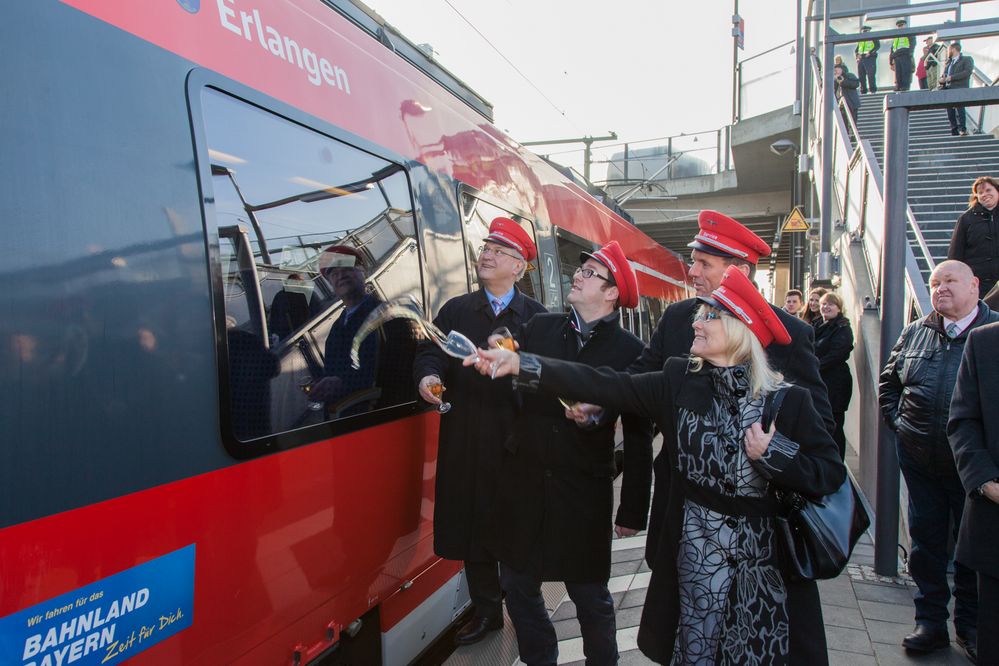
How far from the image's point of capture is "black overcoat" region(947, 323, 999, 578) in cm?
278

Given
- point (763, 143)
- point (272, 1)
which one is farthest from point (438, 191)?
point (763, 143)

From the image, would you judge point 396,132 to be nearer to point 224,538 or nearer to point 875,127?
point 224,538

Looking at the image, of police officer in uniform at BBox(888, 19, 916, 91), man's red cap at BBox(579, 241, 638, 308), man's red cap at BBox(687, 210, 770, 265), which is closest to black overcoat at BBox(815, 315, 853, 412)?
man's red cap at BBox(687, 210, 770, 265)

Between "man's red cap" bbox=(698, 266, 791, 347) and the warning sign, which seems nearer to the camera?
"man's red cap" bbox=(698, 266, 791, 347)

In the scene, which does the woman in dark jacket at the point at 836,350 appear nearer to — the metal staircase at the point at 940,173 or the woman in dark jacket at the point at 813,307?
the woman in dark jacket at the point at 813,307

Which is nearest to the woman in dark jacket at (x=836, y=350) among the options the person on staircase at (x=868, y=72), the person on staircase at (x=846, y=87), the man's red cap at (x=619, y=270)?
the man's red cap at (x=619, y=270)

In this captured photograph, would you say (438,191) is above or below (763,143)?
below

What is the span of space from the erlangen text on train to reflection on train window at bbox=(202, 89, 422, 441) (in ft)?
0.75

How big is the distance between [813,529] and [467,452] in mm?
1448

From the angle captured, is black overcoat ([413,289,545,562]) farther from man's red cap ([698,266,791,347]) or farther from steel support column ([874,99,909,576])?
steel support column ([874,99,909,576])

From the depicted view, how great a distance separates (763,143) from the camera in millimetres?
20375

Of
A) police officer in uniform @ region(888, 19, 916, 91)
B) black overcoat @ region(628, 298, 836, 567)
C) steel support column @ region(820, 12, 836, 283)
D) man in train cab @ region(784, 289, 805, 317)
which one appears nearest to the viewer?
black overcoat @ region(628, 298, 836, 567)

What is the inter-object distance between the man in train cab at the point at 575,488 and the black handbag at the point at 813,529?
2.25ft

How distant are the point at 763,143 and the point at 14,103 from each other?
21.1m
